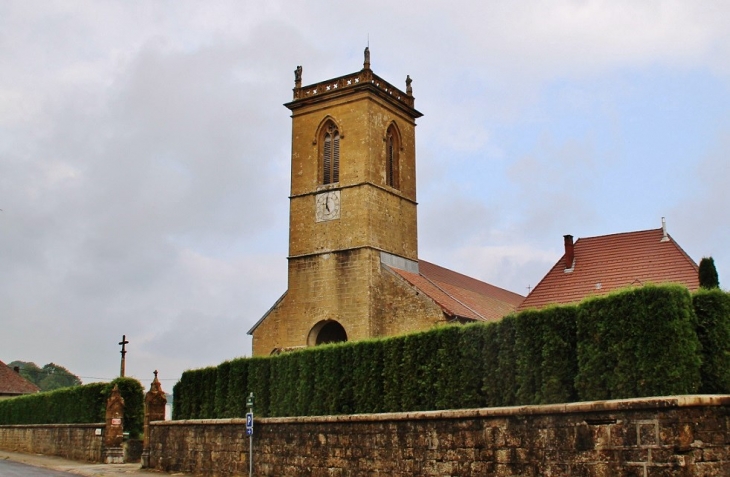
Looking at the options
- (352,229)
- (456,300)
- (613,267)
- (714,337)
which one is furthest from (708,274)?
(352,229)

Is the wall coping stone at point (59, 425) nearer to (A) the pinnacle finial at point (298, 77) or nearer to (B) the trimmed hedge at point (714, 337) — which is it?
(A) the pinnacle finial at point (298, 77)

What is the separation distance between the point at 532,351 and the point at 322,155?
21.1m

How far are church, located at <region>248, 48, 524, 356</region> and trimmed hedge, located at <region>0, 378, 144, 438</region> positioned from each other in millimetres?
5414

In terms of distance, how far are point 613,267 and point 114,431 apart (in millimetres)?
19368

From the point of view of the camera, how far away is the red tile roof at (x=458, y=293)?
31766 millimetres

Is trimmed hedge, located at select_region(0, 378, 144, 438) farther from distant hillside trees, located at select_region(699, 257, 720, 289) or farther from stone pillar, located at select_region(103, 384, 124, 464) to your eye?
distant hillside trees, located at select_region(699, 257, 720, 289)

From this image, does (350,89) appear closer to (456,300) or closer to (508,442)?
(456,300)

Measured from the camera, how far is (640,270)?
26.4 metres

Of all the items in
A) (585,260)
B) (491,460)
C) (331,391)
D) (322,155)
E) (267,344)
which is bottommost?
(491,460)

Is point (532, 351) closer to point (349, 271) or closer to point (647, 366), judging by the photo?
point (647, 366)

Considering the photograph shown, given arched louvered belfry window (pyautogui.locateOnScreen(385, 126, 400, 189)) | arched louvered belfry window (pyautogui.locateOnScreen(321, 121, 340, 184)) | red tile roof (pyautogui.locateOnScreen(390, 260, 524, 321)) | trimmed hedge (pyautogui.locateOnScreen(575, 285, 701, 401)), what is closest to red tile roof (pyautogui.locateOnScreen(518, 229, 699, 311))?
red tile roof (pyautogui.locateOnScreen(390, 260, 524, 321))

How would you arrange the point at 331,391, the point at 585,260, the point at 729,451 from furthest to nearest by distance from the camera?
1. the point at 585,260
2. the point at 331,391
3. the point at 729,451

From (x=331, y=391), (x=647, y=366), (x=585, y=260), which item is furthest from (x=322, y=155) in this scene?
(x=647, y=366)

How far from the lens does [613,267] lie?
1064 inches
